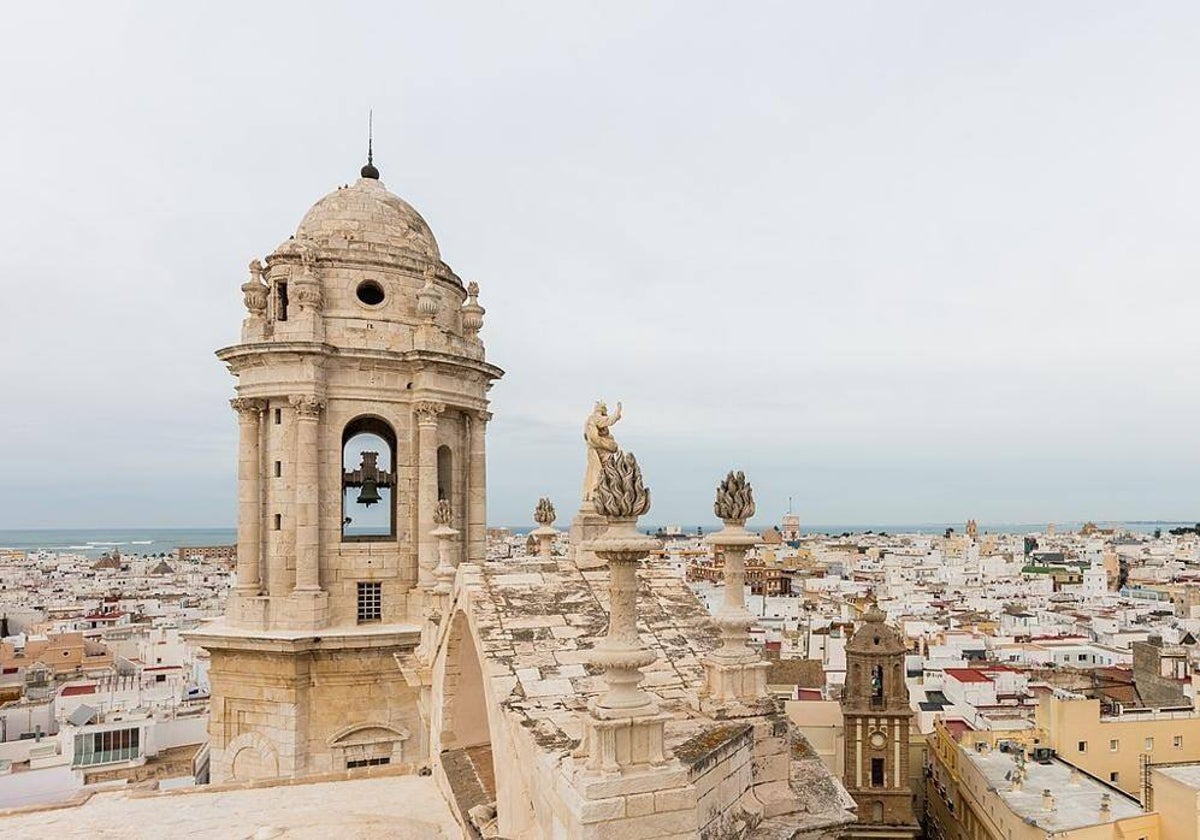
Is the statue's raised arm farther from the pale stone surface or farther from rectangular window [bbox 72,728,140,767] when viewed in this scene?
rectangular window [bbox 72,728,140,767]

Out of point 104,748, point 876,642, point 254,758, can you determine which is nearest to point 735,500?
point 254,758

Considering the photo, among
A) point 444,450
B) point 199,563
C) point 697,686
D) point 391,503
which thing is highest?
point 444,450

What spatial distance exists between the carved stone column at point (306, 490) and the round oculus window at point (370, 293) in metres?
2.47

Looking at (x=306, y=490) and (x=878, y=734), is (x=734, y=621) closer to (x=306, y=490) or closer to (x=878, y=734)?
(x=306, y=490)

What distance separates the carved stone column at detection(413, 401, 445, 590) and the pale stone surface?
5.31 meters

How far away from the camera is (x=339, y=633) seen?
15.9 metres

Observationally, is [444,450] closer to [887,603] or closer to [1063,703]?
[1063,703]

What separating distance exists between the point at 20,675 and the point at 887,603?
62879mm

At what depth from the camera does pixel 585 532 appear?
10.6 m

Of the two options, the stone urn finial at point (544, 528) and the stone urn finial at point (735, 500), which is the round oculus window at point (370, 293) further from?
the stone urn finial at point (735, 500)

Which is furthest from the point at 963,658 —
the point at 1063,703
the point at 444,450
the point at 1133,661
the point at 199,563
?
the point at 199,563

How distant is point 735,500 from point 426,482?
10779mm

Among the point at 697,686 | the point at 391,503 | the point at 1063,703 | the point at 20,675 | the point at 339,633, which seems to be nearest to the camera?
the point at 697,686

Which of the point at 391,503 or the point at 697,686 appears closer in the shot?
the point at 697,686
